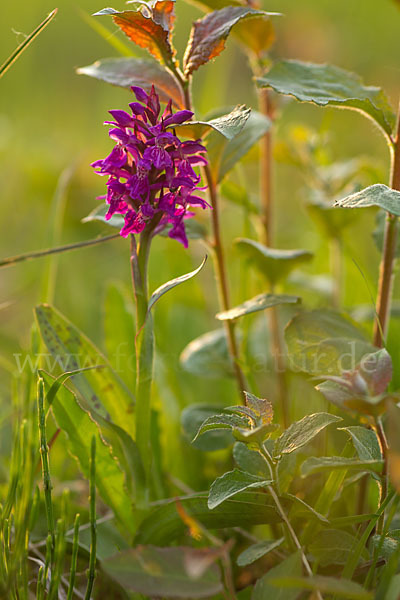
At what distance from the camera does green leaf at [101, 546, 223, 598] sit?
0.58m

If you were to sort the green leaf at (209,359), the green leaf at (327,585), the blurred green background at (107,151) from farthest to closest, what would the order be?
the blurred green background at (107,151), the green leaf at (209,359), the green leaf at (327,585)

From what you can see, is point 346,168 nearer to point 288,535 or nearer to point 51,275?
point 51,275

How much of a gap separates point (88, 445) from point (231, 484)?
267 mm

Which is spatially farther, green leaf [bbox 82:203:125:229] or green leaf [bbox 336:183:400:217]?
green leaf [bbox 82:203:125:229]

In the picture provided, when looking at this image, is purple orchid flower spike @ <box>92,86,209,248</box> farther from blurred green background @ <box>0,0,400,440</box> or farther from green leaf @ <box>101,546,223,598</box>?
green leaf @ <box>101,546,223,598</box>

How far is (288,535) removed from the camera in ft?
2.51

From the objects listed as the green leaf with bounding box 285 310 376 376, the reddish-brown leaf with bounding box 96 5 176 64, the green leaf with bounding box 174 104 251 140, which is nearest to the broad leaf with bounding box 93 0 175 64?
the reddish-brown leaf with bounding box 96 5 176 64

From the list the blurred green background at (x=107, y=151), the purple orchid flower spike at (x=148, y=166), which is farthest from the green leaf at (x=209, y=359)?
the purple orchid flower spike at (x=148, y=166)

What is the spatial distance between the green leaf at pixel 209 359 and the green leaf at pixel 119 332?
0.13 m

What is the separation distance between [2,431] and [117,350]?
0.34m

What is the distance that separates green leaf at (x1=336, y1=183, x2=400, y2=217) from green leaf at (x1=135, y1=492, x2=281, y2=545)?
41cm

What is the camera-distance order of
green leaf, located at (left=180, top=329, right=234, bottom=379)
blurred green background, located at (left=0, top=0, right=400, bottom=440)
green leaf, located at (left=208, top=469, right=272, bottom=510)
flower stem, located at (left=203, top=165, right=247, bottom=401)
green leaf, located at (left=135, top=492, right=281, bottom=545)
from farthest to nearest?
blurred green background, located at (left=0, top=0, right=400, bottom=440) → green leaf, located at (left=180, top=329, right=234, bottom=379) → flower stem, located at (left=203, top=165, right=247, bottom=401) → green leaf, located at (left=135, top=492, right=281, bottom=545) → green leaf, located at (left=208, top=469, right=272, bottom=510)

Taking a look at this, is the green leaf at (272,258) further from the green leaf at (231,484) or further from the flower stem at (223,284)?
the green leaf at (231,484)

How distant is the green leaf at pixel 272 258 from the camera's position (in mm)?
1029
